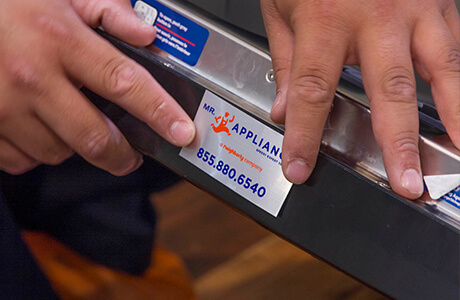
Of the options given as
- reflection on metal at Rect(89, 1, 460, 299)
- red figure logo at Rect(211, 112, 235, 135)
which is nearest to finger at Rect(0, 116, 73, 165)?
reflection on metal at Rect(89, 1, 460, 299)

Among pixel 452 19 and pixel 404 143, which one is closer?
pixel 404 143

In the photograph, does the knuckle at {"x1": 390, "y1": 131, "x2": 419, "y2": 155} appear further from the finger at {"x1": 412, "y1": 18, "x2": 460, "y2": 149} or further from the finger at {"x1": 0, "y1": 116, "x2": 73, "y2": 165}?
the finger at {"x1": 0, "y1": 116, "x2": 73, "y2": 165}

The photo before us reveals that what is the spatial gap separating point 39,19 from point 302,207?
1.13 feet

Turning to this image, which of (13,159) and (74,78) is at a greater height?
(74,78)

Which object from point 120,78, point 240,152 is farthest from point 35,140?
point 240,152

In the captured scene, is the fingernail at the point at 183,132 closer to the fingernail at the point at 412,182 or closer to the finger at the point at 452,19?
the fingernail at the point at 412,182

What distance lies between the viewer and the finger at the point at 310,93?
0.42m

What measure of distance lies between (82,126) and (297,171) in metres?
0.24

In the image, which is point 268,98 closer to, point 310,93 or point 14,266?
point 310,93

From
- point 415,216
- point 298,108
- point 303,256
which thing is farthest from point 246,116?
point 303,256

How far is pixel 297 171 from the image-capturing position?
0.42m

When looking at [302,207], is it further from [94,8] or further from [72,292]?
[72,292]

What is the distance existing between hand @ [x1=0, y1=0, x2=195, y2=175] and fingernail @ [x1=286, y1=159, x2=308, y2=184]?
11 centimetres

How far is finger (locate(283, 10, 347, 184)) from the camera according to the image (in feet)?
1.36
